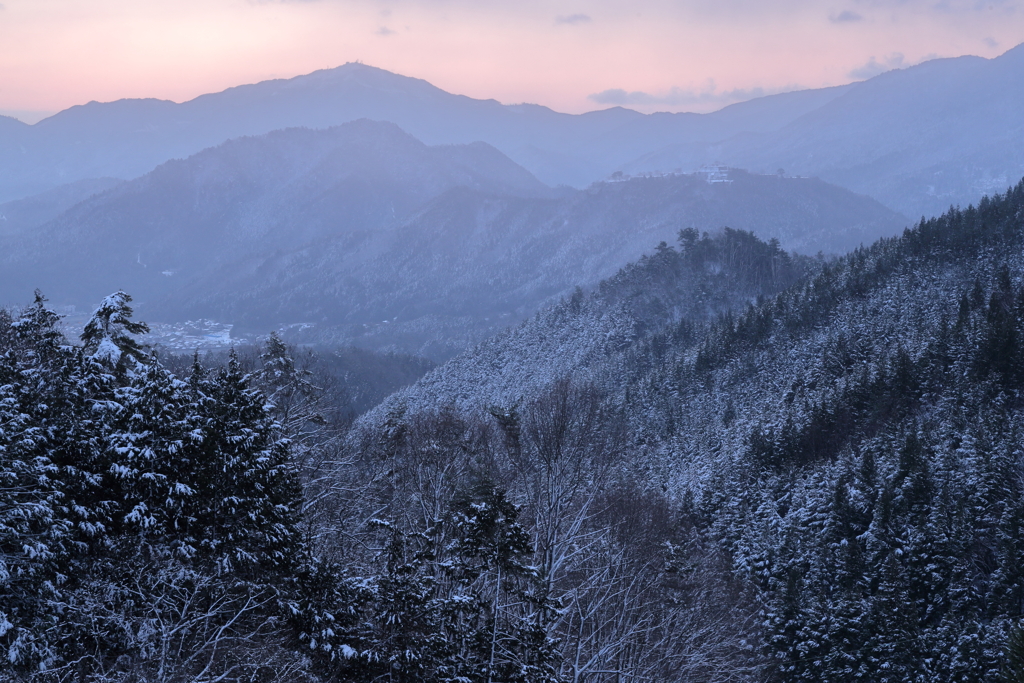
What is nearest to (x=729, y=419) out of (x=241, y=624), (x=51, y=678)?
(x=241, y=624)

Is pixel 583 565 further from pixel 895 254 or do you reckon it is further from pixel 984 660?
pixel 895 254

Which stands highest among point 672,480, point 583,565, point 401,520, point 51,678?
point 51,678

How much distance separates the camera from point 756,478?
155 feet

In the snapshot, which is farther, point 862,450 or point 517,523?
point 862,450

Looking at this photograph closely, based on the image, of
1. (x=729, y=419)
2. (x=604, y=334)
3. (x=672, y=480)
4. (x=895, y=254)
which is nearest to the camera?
(x=672, y=480)

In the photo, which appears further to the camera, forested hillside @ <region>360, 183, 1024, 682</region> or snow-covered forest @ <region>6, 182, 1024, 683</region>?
forested hillside @ <region>360, 183, 1024, 682</region>

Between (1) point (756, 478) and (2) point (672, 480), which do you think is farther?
(2) point (672, 480)

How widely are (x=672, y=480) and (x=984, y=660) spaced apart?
27.3 metres

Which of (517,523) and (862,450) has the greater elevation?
(517,523)

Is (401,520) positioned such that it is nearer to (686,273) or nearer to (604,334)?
(604,334)

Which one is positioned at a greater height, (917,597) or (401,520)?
(401,520)

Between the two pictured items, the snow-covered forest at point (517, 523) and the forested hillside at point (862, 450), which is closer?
the snow-covered forest at point (517, 523)

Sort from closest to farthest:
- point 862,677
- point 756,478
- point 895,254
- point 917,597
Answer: point 862,677, point 917,597, point 756,478, point 895,254

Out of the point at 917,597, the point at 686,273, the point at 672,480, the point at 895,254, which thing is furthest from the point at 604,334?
the point at 917,597
